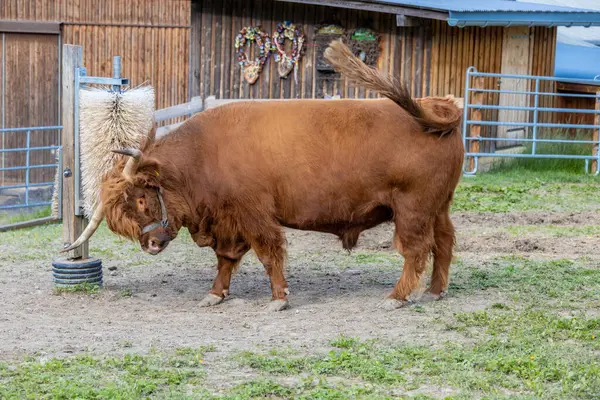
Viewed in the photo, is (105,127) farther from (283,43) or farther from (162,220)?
(283,43)

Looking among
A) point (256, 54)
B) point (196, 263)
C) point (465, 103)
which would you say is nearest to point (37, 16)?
point (256, 54)

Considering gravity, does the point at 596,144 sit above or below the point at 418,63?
below

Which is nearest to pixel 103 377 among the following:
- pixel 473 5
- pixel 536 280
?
pixel 536 280

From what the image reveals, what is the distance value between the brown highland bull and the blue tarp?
14775mm

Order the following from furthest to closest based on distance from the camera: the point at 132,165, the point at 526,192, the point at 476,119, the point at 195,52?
the point at 195,52
the point at 476,119
the point at 526,192
the point at 132,165

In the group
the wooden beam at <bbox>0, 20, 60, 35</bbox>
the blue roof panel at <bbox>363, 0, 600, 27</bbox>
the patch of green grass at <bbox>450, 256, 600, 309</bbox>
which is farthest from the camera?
the wooden beam at <bbox>0, 20, 60, 35</bbox>

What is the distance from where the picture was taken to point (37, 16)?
18562 mm

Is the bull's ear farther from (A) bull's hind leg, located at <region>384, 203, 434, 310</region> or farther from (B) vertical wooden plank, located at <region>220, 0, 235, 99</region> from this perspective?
(B) vertical wooden plank, located at <region>220, 0, 235, 99</region>

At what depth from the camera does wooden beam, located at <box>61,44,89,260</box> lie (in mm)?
8328

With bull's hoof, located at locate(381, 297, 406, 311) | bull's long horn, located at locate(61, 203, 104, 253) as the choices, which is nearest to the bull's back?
bull's hoof, located at locate(381, 297, 406, 311)

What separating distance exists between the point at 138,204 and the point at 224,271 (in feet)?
3.24

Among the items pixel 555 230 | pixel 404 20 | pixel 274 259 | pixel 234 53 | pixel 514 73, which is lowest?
pixel 555 230

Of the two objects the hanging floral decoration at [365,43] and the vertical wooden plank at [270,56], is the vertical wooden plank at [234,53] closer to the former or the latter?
the vertical wooden plank at [270,56]

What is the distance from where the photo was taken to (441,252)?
8.28m
